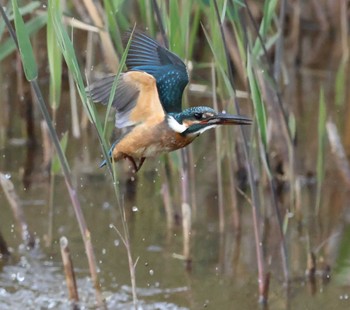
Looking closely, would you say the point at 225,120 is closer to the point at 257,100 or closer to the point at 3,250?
the point at 257,100

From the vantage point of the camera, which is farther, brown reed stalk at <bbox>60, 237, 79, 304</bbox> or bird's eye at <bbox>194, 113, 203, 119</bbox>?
brown reed stalk at <bbox>60, 237, 79, 304</bbox>

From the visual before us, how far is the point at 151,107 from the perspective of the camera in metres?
3.35

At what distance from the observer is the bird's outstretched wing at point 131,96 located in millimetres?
3314

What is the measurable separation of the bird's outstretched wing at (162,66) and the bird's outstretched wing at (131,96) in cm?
6

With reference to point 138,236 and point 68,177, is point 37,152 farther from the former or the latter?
point 68,177

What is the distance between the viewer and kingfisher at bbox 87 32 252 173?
125 inches

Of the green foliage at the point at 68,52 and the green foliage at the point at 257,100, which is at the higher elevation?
the green foliage at the point at 68,52

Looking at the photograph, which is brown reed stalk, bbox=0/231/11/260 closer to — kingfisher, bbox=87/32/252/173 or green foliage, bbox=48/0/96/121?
kingfisher, bbox=87/32/252/173

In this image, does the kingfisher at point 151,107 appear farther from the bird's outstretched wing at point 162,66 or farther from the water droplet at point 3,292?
the water droplet at point 3,292

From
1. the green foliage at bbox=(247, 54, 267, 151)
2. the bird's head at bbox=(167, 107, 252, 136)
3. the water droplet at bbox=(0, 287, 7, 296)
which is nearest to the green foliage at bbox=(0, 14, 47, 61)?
the water droplet at bbox=(0, 287, 7, 296)

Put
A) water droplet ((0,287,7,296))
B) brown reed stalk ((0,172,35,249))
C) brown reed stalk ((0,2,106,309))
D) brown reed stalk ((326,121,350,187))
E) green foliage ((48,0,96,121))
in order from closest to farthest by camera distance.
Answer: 1. green foliage ((48,0,96,121))
2. brown reed stalk ((0,2,106,309))
3. water droplet ((0,287,7,296))
4. brown reed stalk ((0,172,35,249))
5. brown reed stalk ((326,121,350,187))

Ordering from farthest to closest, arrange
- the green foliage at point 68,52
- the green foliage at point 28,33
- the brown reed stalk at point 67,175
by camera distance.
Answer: the green foliage at point 28,33
the brown reed stalk at point 67,175
the green foliage at point 68,52

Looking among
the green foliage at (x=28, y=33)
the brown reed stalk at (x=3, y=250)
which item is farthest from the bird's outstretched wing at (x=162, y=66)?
the brown reed stalk at (x=3, y=250)

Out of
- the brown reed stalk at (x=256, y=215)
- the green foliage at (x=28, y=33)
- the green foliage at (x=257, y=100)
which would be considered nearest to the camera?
the green foliage at (x=257, y=100)
